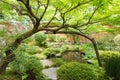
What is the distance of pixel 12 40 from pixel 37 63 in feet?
3.11

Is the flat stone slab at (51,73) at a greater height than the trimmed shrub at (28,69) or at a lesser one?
lesser

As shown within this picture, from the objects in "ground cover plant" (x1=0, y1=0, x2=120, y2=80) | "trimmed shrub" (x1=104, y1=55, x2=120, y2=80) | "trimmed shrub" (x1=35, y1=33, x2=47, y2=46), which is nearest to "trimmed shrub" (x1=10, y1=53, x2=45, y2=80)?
"ground cover plant" (x1=0, y1=0, x2=120, y2=80)

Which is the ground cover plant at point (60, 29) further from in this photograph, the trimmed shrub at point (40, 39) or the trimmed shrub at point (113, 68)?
the trimmed shrub at point (40, 39)

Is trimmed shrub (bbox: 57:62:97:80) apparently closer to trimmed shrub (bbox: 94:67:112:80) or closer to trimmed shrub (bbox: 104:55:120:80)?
trimmed shrub (bbox: 94:67:112:80)

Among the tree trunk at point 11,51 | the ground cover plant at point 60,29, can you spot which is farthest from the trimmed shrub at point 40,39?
the tree trunk at point 11,51

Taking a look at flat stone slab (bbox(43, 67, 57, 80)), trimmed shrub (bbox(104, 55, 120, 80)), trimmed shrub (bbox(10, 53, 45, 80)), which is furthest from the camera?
flat stone slab (bbox(43, 67, 57, 80))

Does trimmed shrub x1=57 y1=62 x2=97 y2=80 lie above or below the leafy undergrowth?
above

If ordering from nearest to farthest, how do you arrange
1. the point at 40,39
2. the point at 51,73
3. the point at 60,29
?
the point at 60,29, the point at 51,73, the point at 40,39

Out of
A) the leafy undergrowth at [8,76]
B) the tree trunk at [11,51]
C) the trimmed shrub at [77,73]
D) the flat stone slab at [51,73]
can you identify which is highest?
the tree trunk at [11,51]

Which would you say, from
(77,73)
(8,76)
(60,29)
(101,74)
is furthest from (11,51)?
(101,74)

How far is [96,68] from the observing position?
19.8 feet

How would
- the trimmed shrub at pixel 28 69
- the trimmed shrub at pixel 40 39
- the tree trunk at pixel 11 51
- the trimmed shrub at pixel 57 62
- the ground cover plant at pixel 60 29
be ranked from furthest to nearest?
the trimmed shrub at pixel 40 39
the trimmed shrub at pixel 57 62
the trimmed shrub at pixel 28 69
the tree trunk at pixel 11 51
the ground cover plant at pixel 60 29


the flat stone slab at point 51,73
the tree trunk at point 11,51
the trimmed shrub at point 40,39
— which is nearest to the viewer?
the tree trunk at point 11,51

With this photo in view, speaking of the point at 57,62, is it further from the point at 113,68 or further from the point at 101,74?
the point at 113,68
